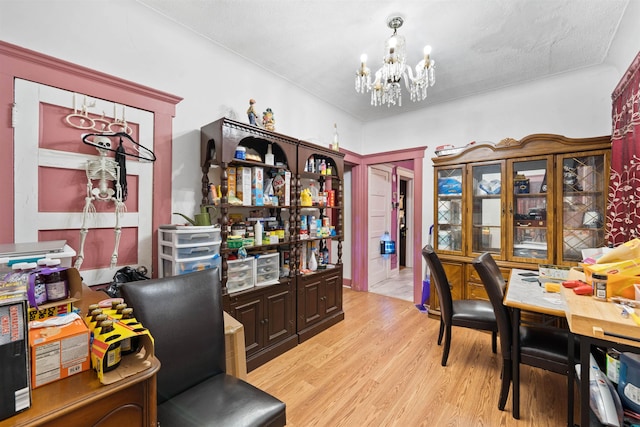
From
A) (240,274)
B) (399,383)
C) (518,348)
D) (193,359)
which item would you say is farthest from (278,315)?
(518,348)

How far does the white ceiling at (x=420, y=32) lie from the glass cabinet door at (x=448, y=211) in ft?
3.49

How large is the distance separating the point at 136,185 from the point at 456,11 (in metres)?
2.58

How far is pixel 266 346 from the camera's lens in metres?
2.32

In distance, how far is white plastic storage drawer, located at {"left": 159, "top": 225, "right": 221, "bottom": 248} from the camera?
71.1 inches

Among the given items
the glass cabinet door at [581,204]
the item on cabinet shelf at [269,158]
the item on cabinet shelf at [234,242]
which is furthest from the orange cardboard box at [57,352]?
the glass cabinet door at [581,204]

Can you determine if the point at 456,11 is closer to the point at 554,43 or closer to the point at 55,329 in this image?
the point at 554,43

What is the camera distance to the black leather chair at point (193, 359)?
1059 millimetres

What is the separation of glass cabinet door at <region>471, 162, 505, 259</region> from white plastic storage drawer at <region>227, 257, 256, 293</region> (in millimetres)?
2397

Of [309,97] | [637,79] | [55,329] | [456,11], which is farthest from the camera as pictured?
[309,97]

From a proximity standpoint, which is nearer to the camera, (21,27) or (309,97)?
(21,27)

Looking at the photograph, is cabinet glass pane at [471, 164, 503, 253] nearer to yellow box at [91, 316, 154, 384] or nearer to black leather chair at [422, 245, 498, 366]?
black leather chair at [422, 245, 498, 366]

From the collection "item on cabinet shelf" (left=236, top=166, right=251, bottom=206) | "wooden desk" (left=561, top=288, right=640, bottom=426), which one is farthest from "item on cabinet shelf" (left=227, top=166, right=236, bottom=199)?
"wooden desk" (left=561, top=288, right=640, bottom=426)

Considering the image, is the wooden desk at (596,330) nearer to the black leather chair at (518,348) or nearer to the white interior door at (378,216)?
the black leather chair at (518,348)

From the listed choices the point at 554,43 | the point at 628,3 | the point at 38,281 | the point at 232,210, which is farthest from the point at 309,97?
the point at 38,281
